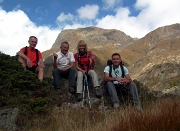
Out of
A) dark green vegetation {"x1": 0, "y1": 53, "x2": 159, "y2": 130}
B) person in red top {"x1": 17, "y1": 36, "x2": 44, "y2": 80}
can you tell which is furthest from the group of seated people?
dark green vegetation {"x1": 0, "y1": 53, "x2": 159, "y2": 130}

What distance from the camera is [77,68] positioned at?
925 centimetres

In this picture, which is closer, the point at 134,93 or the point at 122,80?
the point at 134,93

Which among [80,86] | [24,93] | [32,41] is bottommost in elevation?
[24,93]

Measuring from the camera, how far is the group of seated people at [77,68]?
8594mm

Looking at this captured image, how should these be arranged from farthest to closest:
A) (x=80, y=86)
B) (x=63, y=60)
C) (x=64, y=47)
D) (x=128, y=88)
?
(x=63, y=60) → (x=64, y=47) → (x=80, y=86) → (x=128, y=88)

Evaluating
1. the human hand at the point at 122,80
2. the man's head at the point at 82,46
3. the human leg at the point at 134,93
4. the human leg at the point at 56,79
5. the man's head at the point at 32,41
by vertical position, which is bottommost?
the human leg at the point at 134,93

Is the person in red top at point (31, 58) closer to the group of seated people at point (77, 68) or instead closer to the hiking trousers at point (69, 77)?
the group of seated people at point (77, 68)

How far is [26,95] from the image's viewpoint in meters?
8.03

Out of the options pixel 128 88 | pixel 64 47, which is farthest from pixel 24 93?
pixel 128 88

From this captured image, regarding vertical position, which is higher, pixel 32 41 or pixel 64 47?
pixel 32 41

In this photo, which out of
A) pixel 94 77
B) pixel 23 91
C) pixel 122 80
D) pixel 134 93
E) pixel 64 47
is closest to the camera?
pixel 23 91

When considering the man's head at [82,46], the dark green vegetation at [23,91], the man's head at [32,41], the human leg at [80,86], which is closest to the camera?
the dark green vegetation at [23,91]

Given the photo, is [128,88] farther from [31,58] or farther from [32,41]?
[32,41]

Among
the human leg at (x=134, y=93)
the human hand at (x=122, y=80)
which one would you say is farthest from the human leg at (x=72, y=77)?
the human leg at (x=134, y=93)
